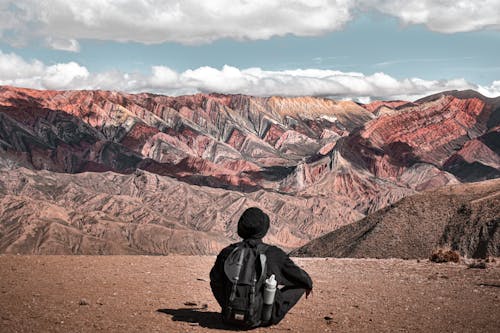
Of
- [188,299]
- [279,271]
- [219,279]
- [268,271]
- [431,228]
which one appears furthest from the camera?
[431,228]

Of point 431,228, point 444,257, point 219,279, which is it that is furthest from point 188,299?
point 431,228

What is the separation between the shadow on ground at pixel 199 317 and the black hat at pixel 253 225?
2066mm

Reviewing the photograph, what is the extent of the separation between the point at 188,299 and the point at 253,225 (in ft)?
16.8

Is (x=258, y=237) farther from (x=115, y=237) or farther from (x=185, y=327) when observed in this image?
(x=115, y=237)

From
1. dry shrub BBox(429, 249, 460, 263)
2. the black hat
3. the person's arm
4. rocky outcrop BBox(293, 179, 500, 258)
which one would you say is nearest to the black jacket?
the person's arm

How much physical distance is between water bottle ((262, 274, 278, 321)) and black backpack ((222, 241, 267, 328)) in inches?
3.6

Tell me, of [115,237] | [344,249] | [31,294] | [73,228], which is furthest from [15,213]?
[31,294]

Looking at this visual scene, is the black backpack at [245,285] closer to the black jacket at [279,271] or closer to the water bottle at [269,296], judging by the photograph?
the water bottle at [269,296]

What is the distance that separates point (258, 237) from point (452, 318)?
19.6 feet

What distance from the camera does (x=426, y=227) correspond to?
1848 inches

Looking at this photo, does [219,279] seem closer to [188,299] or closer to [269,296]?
[269,296]

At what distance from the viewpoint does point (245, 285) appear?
11.2 metres

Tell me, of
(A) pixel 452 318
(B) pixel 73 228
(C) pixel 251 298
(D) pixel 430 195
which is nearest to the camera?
(C) pixel 251 298

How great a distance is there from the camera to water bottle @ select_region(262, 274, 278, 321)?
11.2m
